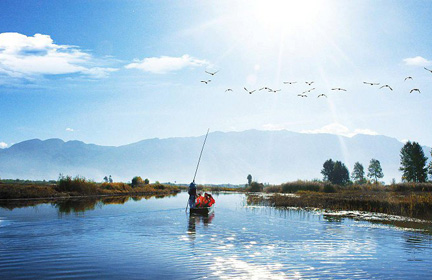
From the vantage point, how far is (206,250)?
18.1 meters

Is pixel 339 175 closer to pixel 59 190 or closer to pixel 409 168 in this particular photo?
pixel 409 168

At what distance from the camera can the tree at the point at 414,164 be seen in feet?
331

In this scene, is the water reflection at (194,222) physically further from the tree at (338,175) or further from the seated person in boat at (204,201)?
the tree at (338,175)

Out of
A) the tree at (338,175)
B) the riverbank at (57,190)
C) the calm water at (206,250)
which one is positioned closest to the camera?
the calm water at (206,250)

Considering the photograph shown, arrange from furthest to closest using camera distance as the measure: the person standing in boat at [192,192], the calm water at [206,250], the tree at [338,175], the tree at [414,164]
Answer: the tree at [338,175] → the tree at [414,164] → the person standing in boat at [192,192] → the calm water at [206,250]

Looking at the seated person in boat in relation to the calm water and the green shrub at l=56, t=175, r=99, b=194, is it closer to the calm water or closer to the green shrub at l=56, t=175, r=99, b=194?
the calm water

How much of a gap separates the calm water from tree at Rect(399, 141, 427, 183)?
8295cm

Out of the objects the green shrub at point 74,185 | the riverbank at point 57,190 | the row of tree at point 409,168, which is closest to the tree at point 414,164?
the row of tree at point 409,168

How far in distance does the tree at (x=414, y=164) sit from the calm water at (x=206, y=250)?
8295 centimetres

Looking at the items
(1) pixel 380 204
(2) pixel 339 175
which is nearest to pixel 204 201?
(1) pixel 380 204

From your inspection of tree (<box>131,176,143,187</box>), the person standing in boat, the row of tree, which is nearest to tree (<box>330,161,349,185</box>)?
the row of tree

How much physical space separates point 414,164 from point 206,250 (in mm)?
100027

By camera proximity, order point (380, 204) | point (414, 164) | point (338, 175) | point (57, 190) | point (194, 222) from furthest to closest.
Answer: point (338, 175) → point (414, 164) → point (57, 190) → point (380, 204) → point (194, 222)

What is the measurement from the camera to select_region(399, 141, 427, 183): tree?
10100 centimetres
